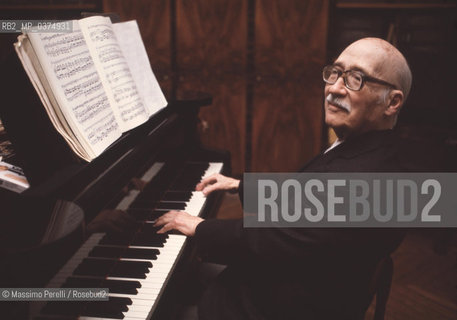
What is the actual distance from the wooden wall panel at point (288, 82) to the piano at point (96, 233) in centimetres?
244

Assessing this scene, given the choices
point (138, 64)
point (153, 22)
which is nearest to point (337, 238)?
point (138, 64)

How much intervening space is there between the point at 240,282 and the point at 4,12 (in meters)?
4.59

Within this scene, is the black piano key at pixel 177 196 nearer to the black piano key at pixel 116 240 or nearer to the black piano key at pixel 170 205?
the black piano key at pixel 170 205

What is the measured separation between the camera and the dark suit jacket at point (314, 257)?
3.71 ft

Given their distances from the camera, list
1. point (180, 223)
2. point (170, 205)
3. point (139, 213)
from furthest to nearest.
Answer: point (170, 205) < point (139, 213) < point (180, 223)

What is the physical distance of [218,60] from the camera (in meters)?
4.09

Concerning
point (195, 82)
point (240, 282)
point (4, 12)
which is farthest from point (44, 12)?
point (240, 282)

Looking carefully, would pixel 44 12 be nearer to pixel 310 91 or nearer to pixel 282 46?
pixel 282 46

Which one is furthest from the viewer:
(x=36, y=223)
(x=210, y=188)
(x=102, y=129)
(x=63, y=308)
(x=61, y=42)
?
(x=210, y=188)

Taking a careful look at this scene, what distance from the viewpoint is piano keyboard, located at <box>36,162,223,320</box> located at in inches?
42.5

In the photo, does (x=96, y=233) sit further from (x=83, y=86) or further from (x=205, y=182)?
(x=205, y=182)

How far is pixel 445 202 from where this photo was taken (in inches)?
117

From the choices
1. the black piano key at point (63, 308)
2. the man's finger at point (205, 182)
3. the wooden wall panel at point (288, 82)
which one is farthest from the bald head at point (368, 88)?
the wooden wall panel at point (288, 82)

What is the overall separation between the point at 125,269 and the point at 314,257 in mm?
572
